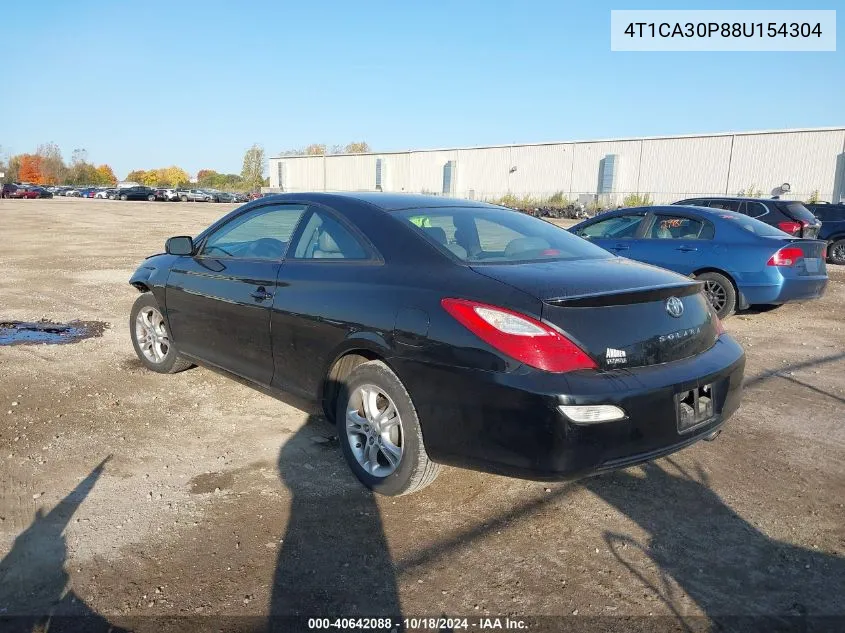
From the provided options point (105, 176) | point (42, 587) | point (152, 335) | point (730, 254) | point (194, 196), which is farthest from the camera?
point (105, 176)

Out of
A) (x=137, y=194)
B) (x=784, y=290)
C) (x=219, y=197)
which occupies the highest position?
(x=784, y=290)

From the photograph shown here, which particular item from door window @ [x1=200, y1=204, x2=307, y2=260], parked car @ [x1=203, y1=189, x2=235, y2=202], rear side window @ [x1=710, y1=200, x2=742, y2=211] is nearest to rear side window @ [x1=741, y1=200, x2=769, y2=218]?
rear side window @ [x1=710, y1=200, x2=742, y2=211]

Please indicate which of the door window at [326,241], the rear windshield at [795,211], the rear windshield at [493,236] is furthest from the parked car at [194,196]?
the rear windshield at [493,236]

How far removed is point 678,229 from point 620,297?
6.16m

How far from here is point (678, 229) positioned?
28.2ft

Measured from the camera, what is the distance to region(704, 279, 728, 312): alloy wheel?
8172mm

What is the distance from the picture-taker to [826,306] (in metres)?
9.83

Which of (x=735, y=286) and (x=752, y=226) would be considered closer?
(x=735, y=286)

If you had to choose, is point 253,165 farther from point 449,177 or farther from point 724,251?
point 724,251

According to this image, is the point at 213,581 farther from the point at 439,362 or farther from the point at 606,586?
the point at 606,586

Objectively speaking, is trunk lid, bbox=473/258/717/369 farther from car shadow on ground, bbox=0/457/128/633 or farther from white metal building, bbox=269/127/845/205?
white metal building, bbox=269/127/845/205

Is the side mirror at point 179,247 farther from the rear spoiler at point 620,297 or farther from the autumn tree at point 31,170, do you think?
the autumn tree at point 31,170

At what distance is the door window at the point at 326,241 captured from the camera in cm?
372

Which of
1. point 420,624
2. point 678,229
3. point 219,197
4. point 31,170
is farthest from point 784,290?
point 31,170
